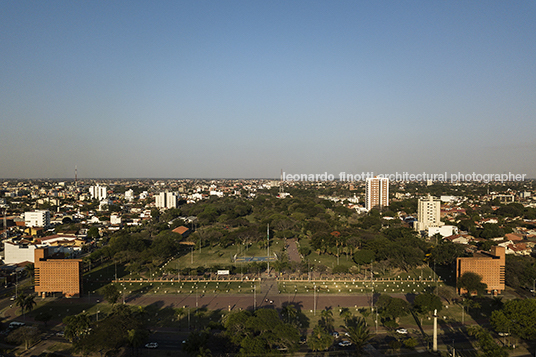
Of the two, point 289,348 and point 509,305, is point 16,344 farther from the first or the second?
point 509,305

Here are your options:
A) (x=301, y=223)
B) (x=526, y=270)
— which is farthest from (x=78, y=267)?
(x=301, y=223)

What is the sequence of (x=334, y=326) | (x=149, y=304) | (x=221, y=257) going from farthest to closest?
(x=221, y=257) → (x=149, y=304) → (x=334, y=326)

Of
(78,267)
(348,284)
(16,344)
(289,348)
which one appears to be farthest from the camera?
(348,284)

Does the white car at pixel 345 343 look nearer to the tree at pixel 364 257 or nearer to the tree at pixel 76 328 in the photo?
the tree at pixel 76 328

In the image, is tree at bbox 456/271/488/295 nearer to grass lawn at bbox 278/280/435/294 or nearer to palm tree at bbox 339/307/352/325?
grass lawn at bbox 278/280/435/294

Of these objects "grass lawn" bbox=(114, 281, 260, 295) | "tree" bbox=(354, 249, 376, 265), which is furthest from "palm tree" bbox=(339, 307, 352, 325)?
"tree" bbox=(354, 249, 376, 265)

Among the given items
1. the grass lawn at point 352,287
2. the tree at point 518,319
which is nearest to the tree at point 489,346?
the tree at point 518,319

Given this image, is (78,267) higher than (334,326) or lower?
higher
